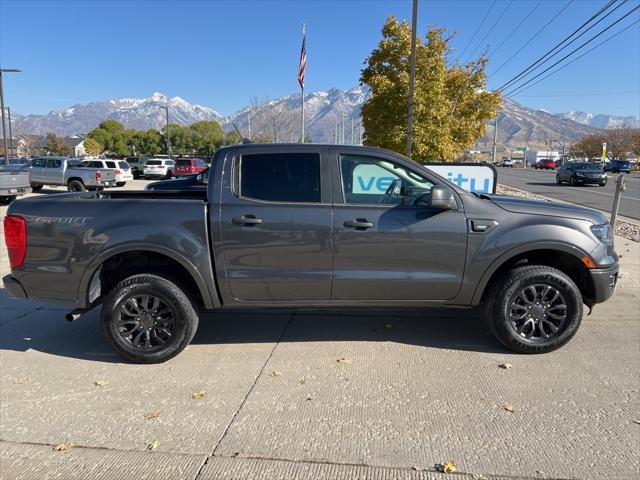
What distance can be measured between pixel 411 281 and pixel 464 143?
15.9 meters

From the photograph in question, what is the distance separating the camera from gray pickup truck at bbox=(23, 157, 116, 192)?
2194 centimetres

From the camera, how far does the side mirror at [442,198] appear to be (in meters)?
3.70

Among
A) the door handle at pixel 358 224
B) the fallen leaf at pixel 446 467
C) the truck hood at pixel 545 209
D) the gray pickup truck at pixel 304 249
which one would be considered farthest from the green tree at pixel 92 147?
the fallen leaf at pixel 446 467

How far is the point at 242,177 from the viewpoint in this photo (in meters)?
4.00

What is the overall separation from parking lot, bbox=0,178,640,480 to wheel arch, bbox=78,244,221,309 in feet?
2.08

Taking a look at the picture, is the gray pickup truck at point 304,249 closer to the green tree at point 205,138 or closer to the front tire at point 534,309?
the front tire at point 534,309

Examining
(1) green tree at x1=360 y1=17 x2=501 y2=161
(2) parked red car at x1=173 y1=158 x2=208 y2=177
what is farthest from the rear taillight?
(2) parked red car at x1=173 y1=158 x2=208 y2=177

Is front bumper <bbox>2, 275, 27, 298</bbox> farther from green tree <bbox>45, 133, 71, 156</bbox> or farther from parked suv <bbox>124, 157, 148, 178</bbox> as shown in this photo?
green tree <bbox>45, 133, 71, 156</bbox>

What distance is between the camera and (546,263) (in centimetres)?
426

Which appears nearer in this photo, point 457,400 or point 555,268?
point 457,400

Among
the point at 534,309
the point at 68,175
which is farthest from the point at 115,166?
the point at 534,309

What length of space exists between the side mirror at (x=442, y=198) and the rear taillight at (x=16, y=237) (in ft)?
11.1

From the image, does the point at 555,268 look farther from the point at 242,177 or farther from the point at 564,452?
the point at 242,177

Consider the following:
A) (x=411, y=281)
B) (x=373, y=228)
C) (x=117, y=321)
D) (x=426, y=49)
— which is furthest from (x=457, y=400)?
(x=426, y=49)
